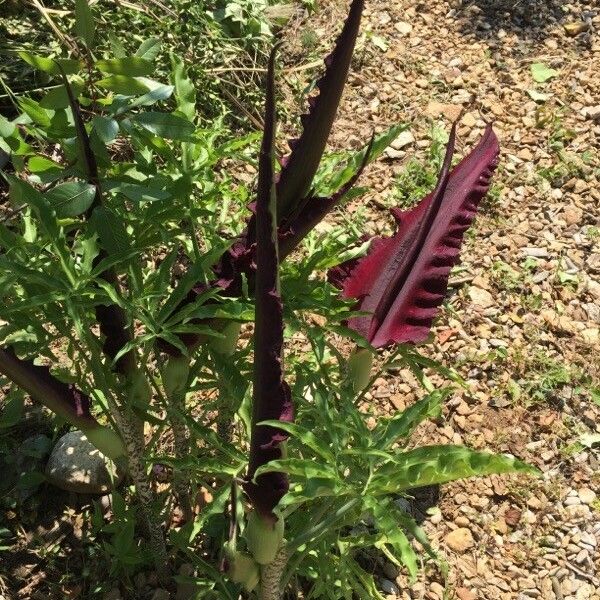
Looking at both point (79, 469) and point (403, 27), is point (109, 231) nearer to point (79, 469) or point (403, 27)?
point (79, 469)

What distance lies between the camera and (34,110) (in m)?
0.86

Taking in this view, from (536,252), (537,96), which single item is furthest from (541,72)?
(536,252)

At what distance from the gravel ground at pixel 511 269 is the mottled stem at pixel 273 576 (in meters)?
0.42

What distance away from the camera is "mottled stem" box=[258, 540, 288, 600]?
0.94 m

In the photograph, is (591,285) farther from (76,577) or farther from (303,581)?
(76,577)

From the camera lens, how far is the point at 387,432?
0.86 meters

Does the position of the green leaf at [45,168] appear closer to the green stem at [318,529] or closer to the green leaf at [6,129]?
the green leaf at [6,129]

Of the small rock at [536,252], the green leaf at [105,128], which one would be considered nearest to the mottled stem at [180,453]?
the green leaf at [105,128]

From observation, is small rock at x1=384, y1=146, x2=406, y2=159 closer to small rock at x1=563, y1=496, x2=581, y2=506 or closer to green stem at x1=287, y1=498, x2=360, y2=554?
small rock at x1=563, y1=496, x2=581, y2=506

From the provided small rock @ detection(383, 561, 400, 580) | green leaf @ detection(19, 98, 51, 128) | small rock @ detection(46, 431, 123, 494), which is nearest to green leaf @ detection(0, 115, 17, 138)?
green leaf @ detection(19, 98, 51, 128)

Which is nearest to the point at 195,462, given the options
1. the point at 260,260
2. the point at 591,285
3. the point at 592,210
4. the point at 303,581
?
the point at 260,260

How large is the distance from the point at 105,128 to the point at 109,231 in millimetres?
106

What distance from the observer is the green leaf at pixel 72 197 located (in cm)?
80

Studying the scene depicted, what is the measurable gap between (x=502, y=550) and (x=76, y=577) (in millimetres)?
756
